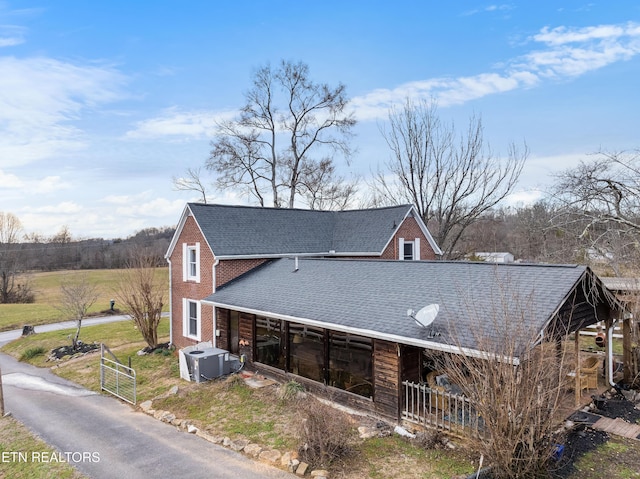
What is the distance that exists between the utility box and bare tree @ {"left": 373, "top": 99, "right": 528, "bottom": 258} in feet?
56.8

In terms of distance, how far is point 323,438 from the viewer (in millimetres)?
7668

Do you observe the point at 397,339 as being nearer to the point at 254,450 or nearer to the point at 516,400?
the point at 516,400

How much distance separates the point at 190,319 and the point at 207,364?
5.33m

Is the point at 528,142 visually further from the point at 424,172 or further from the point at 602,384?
the point at 602,384

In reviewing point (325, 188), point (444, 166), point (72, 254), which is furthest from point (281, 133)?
point (72, 254)

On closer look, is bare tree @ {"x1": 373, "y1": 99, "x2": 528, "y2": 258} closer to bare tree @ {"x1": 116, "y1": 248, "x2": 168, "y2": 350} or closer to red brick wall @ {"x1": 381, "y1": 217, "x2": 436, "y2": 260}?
red brick wall @ {"x1": 381, "y1": 217, "x2": 436, "y2": 260}

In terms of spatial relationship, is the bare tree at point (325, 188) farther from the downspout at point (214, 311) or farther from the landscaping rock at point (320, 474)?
the landscaping rock at point (320, 474)

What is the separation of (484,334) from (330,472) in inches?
152

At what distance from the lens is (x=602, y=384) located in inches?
454

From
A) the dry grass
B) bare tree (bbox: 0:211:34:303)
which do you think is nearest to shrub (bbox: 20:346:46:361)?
the dry grass

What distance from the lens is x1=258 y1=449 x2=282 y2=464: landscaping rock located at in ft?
26.3

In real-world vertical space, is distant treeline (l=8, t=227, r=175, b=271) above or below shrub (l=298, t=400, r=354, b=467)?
above

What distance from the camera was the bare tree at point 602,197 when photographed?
40.1 ft

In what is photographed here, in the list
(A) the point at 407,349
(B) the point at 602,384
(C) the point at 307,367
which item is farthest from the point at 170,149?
(B) the point at 602,384
